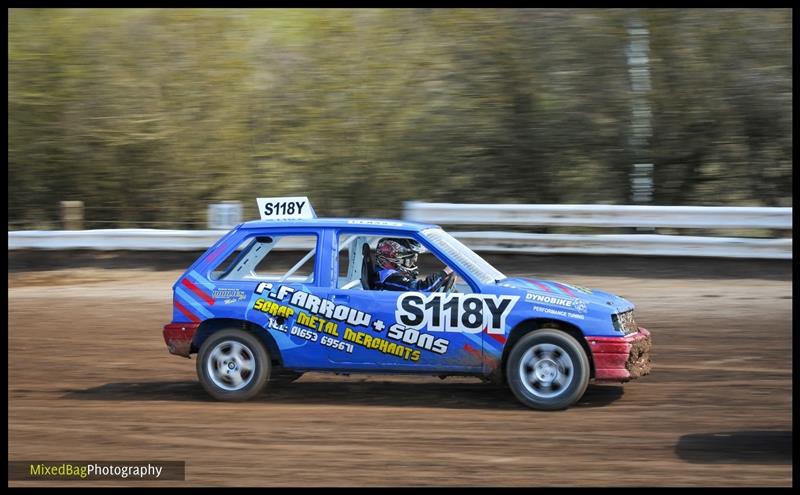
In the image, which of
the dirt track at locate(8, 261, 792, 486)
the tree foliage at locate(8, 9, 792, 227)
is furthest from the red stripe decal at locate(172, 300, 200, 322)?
the tree foliage at locate(8, 9, 792, 227)

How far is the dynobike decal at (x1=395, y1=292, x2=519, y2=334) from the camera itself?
8.07 m

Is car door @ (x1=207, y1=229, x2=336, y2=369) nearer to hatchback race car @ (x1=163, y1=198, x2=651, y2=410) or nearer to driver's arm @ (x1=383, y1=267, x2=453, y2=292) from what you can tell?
hatchback race car @ (x1=163, y1=198, x2=651, y2=410)

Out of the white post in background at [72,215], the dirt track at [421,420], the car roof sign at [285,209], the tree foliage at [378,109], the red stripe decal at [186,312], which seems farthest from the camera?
the white post in background at [72,215]

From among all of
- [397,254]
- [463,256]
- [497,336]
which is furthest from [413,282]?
[497,336]

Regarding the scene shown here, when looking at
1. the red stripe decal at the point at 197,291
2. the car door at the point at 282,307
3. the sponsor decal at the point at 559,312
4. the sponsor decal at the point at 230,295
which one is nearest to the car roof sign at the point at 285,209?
the car door at the point at 282,307

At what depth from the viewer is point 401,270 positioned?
847cm

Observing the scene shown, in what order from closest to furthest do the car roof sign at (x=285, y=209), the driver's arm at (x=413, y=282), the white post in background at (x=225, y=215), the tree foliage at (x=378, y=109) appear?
1. the driver's arm at (x=413, y=282)
2. the car roof sign at (x=285, y=209)
3. the tree foliage at (x=378, y=109)
4. the white post in background at (x=225, y=215)

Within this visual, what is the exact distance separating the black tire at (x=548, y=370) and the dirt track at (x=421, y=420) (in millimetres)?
138

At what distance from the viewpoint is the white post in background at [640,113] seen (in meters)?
15.5

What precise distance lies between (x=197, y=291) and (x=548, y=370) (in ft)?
9.54

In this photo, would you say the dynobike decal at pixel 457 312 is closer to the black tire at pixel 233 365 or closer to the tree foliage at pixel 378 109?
the black tire at pixel 233 365

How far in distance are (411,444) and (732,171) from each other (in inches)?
400

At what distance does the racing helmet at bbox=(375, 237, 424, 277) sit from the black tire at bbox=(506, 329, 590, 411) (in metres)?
1.14

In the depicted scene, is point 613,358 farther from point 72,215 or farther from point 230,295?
point 72,215
